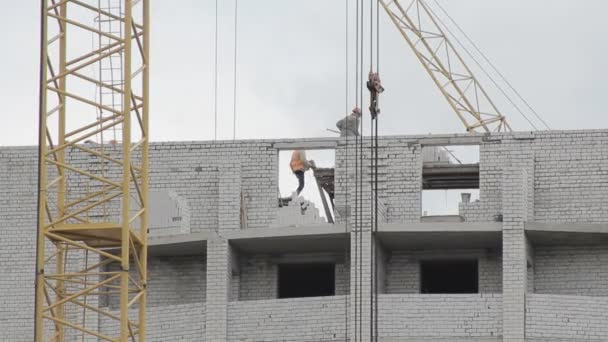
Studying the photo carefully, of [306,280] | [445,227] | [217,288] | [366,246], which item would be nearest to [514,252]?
[445,227]

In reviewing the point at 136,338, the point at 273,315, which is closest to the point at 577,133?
the point at 273,315

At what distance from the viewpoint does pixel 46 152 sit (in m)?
37.4

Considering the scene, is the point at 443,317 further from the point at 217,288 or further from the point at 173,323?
the point at 173,323

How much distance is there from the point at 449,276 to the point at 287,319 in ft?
13.6

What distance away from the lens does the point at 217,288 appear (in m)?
40.4

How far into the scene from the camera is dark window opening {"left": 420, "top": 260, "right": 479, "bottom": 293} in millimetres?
42188

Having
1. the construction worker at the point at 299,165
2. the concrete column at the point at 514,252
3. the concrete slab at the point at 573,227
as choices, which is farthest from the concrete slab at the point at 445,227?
the construction worker at the point at 299,165

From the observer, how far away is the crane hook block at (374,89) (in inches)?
1666

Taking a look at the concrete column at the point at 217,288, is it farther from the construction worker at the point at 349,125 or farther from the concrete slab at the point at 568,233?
the concrete slab at the point at 568,233

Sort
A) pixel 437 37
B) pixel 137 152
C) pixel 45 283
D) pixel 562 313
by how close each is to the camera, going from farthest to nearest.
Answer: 1. pixel 437 37
2. pixel 137 152
3. pixel 562 313
4. pixel 45 283

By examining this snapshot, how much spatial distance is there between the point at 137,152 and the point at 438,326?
284 inches

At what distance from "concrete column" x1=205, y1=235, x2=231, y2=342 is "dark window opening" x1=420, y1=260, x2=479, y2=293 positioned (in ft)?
13.4

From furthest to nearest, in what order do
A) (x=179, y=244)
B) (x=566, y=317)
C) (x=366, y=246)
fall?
(x=179, y=244)
(x=366, y=246)
(x=566, y=317)

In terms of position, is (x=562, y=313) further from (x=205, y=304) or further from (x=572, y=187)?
(x=205, y=304)
